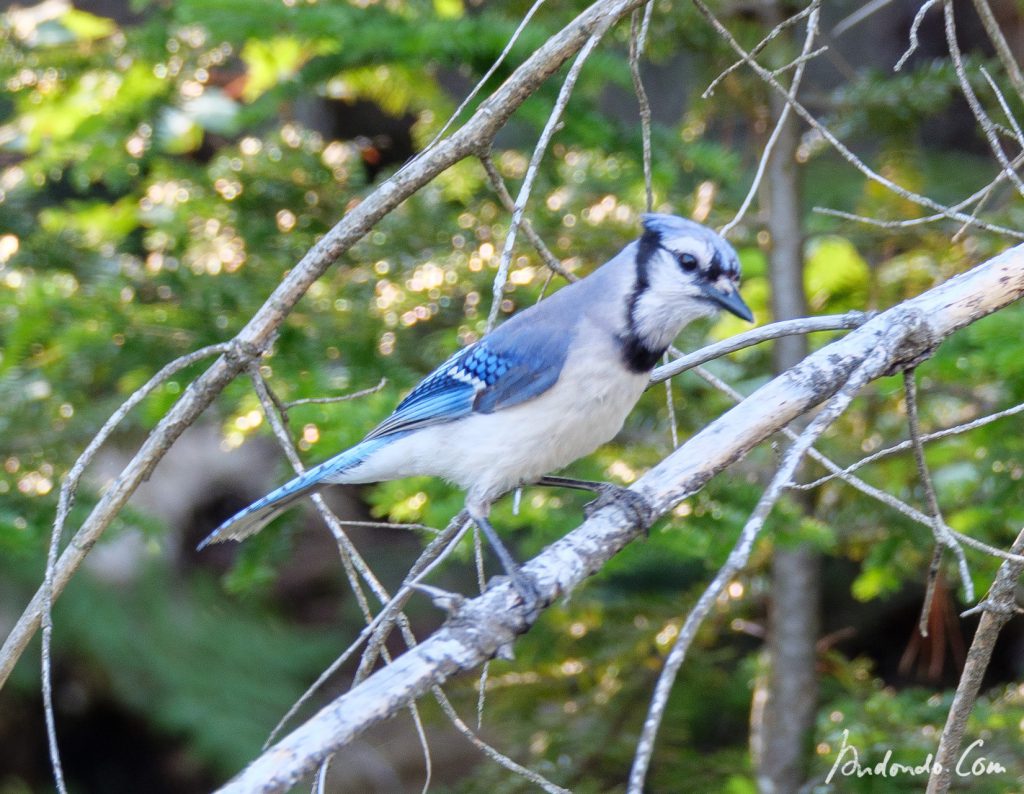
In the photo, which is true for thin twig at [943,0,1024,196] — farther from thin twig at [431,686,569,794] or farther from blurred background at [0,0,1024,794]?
thin twig at [431,686,569,794]

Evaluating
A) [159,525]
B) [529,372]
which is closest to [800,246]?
[529,372]

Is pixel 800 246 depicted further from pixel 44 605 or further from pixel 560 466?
pixel 44 605

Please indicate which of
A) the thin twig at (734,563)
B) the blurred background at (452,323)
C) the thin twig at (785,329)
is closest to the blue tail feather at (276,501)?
the blurred background at (452,323)

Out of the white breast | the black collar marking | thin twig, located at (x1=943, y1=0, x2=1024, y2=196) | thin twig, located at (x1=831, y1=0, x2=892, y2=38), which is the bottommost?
the white breast

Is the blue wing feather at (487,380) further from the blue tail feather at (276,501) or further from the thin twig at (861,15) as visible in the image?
the thin twig at (861,15)

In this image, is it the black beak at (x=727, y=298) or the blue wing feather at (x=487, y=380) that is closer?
the black beak at (x=727, y=298)

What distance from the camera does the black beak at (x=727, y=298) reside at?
1.94m

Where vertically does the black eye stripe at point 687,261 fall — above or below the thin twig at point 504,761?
above

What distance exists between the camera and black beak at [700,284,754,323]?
1937mm

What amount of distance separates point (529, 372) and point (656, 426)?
39.8 inches

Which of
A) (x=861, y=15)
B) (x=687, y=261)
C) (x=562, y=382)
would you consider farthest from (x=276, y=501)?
(x=861, y=15)

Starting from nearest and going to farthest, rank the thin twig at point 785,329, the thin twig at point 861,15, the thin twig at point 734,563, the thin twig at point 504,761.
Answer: the thin twig at point 734,563
the thin twig at point 504,761
the thin twig at point 785,329
the thin twig at point 861,15

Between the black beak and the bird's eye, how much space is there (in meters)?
0.04

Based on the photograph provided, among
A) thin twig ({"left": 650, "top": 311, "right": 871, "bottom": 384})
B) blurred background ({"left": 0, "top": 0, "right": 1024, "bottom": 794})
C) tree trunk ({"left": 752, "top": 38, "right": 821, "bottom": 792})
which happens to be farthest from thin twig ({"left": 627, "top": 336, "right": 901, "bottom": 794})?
tree trunk ({"left": 752, "top": 38, "right": 821, "bottom": 792})
